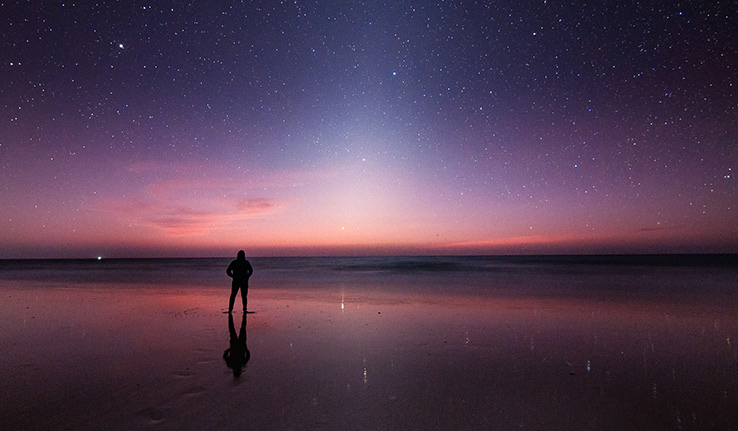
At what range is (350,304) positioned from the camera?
41.5 feet

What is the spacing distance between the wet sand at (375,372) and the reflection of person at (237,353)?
0.14 meters

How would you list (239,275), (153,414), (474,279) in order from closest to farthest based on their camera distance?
(153,414) → (239,275) → (474,279)

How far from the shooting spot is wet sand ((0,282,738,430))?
12.8 ft

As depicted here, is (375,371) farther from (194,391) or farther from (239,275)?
(239,275)

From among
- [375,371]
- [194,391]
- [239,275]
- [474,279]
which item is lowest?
[474,279]

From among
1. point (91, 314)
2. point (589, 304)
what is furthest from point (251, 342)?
point (589, 304)

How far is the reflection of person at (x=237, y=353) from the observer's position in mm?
5598

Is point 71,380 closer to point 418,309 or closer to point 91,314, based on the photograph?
point 91,314

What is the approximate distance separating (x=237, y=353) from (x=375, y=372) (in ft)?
8.36

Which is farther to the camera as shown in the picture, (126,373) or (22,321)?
(22,321)

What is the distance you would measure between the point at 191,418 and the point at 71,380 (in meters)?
2.57

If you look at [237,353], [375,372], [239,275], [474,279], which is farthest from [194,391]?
[474,279]

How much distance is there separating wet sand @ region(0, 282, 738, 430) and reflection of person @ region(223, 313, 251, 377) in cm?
14

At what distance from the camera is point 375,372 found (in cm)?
542
